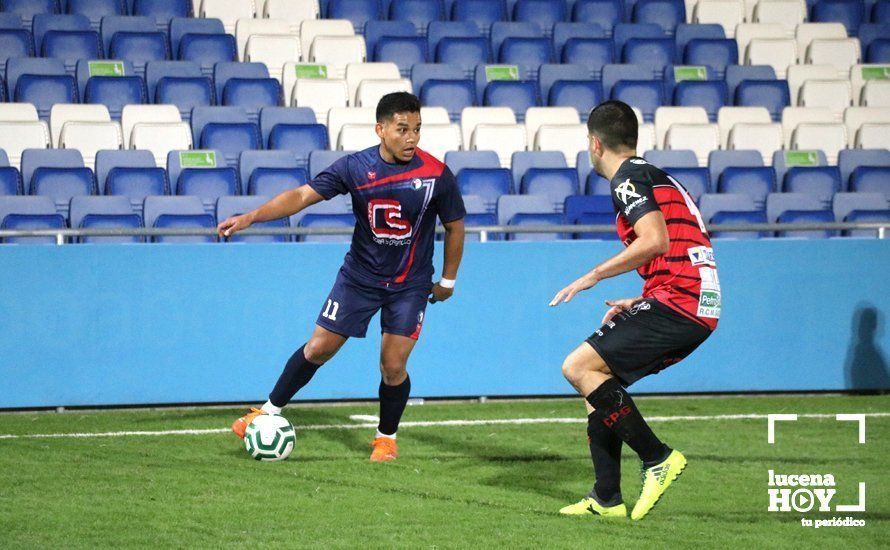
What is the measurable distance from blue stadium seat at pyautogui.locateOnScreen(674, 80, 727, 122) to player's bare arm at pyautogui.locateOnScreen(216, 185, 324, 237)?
829 centimetres

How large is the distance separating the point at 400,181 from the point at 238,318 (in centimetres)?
312

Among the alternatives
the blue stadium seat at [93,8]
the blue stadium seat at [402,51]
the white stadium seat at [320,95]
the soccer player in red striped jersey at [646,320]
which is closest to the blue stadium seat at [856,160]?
the blue stadium seat at [402,51]

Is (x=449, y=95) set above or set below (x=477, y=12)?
below

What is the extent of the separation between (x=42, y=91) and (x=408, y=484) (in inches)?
296

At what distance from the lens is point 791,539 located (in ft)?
18.1

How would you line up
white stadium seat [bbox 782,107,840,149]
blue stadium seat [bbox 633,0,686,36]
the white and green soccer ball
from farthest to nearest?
blue stadium seat [bbox 633,0,686,36] < white stadium seat [bbox 782,107,840,149] < the white and green soccer ball

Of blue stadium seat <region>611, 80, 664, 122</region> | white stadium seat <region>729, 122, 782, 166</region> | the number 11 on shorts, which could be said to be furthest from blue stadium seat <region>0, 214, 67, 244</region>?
white stadium seat <region>729, 122, 782, 166</region>

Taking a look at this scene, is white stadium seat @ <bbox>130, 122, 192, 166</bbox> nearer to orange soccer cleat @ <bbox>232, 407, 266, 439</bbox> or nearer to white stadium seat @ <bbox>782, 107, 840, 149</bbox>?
orange soccer cleat @ <bbox>232, 407, 266, 439</bbox>

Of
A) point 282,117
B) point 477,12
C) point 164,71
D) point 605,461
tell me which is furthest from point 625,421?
point 477,12

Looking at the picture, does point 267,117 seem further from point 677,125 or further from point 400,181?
point 400,181

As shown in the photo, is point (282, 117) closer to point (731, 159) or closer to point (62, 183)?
point (62, 183)

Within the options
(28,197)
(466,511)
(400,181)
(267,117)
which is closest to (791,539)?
(466,511)

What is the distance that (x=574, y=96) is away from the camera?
555 inches

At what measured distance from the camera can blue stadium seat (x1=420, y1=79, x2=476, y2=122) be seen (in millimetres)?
13586
